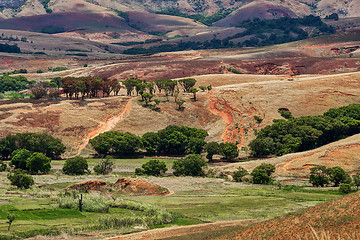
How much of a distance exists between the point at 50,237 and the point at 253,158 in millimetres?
52238

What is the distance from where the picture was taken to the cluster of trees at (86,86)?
10438cm

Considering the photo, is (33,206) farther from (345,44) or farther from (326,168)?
(345,44)

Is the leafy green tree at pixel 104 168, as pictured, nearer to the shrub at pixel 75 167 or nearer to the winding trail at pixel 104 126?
the shrub at pixel 75 167

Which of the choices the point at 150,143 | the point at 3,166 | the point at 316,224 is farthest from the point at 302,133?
the point at 316,224

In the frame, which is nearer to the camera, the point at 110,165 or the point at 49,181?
the point at 49,181

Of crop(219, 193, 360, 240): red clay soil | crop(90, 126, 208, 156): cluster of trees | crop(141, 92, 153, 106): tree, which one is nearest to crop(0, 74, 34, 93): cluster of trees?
crop(141, 92, 153, 106): tree

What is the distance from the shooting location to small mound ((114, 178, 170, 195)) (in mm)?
54562

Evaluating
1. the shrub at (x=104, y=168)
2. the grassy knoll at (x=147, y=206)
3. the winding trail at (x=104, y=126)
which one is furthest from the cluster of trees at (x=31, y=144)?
the grassy knoll at (x=147, y=206)

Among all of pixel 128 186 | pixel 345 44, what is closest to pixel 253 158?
pixel 128 186

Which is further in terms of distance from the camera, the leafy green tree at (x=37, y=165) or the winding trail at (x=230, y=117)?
the winding trail at (x=230, y=117)

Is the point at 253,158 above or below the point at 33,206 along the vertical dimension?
below

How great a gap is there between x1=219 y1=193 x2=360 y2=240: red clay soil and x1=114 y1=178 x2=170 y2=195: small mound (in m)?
21.8

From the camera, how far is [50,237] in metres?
34.9

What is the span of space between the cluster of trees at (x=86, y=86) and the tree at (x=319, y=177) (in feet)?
183
